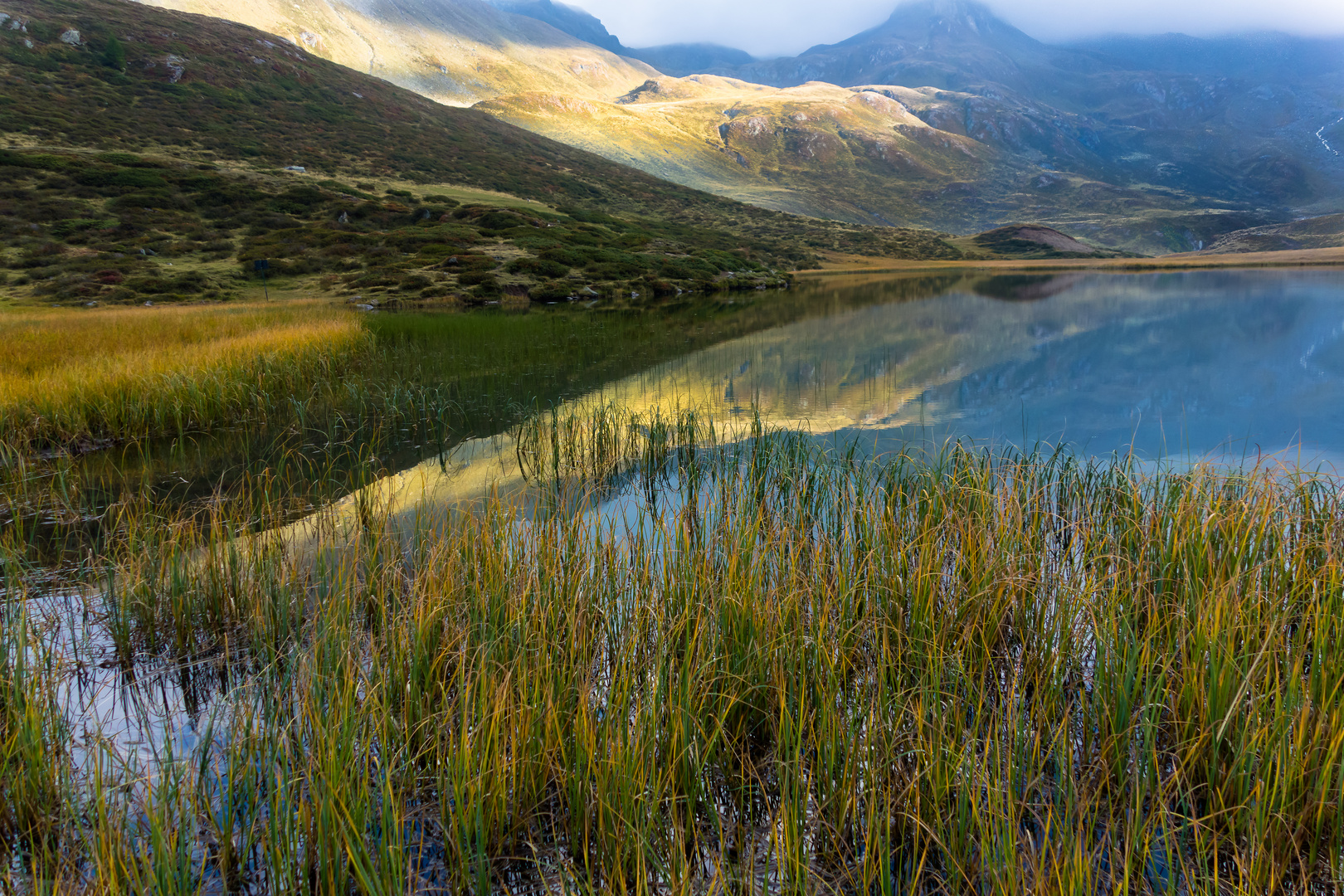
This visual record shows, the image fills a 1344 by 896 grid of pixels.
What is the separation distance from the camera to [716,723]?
2465 mm

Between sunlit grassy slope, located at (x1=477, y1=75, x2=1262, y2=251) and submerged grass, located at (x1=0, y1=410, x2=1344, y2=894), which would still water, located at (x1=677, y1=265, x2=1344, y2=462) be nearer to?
submerged grass, located at (x1=0, y1=410, x2=1344, y2=894)

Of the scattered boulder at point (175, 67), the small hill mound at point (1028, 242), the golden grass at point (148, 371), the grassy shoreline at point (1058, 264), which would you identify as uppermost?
the scattered boulder at point (175, 67)

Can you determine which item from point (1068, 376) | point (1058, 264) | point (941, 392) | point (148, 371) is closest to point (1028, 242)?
point (1058, 264)

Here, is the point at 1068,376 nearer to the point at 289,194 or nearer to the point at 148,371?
the point at 148,371

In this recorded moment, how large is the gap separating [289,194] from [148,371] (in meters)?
41.9

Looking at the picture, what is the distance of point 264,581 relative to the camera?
3.51 m

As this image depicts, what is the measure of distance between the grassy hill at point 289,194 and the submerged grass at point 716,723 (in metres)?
28.9

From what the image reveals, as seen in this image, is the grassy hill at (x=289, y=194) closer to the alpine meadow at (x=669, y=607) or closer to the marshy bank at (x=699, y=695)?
the alpine meadow at (x=669, y=607)

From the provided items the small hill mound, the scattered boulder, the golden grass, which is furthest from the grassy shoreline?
the scattered boulder

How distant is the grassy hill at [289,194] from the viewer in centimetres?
3231

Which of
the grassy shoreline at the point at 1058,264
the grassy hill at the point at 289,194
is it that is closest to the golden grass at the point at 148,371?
the grassy hill at the point at 289,194

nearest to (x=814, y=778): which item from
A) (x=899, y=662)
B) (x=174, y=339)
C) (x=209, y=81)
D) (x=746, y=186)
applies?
(x=899, y=662)

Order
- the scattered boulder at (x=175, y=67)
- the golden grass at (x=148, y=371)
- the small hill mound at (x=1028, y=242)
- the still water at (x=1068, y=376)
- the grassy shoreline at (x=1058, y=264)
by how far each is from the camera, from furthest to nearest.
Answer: the small hill mound at (x=1028, y=242) < the scattered boulder at (x=175, y=67) < the grassy shoreline at (x=1058, y=264) < the still water at (x=1068, y=376) < the golden grass at (x=148, y=371)

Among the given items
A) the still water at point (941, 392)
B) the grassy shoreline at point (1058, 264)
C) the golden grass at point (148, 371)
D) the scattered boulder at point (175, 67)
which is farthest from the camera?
the scattered boulder at point (175, 67)
